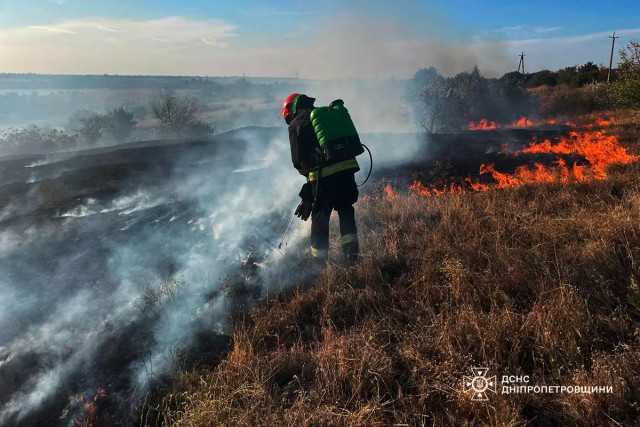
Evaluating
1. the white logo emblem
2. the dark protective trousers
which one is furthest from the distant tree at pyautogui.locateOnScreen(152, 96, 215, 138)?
the white logo emblem

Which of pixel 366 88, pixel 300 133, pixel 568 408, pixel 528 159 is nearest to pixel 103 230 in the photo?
pixel 300 133

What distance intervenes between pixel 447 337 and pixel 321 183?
89.1 inches

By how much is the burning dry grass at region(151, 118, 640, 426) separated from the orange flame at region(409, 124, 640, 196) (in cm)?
242

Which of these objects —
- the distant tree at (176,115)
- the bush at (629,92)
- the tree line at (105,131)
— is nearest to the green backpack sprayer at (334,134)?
the bush at (629,92)

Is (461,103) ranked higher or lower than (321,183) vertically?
higher

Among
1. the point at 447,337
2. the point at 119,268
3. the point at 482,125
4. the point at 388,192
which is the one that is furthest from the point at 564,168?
the point at 482,125

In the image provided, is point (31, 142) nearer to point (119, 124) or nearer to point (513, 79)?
point (119, 124)

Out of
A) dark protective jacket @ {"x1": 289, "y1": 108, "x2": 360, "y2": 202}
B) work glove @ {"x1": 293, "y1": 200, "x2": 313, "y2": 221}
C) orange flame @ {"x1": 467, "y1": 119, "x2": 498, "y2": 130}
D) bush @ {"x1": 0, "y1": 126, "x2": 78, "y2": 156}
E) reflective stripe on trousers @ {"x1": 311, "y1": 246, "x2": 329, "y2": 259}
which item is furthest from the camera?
orange flame @ {"x1": 467, "y1": 119, "x2": 498, "y2": 130}

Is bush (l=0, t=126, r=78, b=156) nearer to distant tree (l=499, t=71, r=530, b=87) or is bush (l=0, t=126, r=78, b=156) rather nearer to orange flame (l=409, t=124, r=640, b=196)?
orange flame (l=409, t=124, r=640, b=196)

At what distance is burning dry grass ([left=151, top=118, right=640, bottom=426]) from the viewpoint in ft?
7.13

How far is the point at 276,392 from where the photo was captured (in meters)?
2.51

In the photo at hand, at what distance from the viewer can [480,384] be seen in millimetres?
2244

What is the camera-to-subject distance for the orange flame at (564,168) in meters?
6.64

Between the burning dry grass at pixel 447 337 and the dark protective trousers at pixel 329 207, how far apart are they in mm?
303
